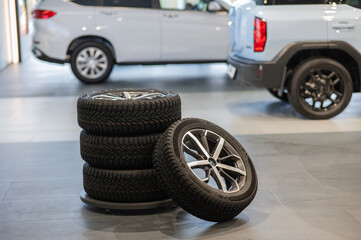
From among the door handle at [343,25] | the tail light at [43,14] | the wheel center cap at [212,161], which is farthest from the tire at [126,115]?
the tail light at [43,14]

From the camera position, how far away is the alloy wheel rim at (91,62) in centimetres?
1080

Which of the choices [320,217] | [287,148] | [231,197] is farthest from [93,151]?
[287,148]

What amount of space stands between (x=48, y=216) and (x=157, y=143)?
0.96m

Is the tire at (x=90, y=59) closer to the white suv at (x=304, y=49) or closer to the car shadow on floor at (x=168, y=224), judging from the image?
the white suv at (x=304, y=49)

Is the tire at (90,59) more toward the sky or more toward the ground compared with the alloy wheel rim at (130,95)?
more toward the ground

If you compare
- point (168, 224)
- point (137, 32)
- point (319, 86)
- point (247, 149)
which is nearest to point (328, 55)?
point (319, 86)

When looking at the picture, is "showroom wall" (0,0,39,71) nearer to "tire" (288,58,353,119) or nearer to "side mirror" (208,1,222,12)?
"side mirror" (208,1,222,12)

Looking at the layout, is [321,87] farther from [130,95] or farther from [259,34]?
[130,95]

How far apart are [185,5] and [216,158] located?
671cm

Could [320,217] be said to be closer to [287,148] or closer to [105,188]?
[105,188]

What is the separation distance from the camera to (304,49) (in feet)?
25.7

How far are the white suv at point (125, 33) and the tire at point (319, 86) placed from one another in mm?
3232

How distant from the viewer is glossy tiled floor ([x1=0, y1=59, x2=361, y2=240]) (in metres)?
4.41

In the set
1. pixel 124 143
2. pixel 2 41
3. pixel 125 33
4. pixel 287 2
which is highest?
pixel 287 2
